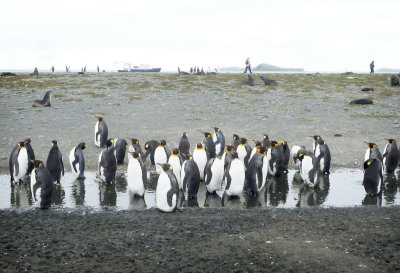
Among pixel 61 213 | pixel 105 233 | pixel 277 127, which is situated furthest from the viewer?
pixel 277 127

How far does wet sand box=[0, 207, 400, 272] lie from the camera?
4609 millimetres

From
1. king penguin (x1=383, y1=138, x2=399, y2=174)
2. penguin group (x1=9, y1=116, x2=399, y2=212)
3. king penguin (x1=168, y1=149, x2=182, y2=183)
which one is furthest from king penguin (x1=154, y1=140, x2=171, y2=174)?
king penguin (x1=383, y1=138, x2=399, y2=174)

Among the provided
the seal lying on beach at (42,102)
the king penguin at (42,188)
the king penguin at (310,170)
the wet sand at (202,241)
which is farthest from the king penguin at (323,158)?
the seal lying on beach at (42,102)

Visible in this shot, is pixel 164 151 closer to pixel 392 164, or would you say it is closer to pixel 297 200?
pixel 297 200

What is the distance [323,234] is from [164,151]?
5.10 metres

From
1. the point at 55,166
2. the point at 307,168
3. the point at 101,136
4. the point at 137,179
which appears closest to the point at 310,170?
the point at 307,168

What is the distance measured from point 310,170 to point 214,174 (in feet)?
7.07

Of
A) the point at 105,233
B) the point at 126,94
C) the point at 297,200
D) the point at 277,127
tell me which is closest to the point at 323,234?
the point at 297,200

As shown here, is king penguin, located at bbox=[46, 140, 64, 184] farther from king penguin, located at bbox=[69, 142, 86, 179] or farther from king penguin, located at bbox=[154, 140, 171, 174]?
king penguin, located at bbox=[154, 140, 171, 174]

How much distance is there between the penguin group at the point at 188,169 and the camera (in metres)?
7.04

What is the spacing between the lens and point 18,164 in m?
8.74

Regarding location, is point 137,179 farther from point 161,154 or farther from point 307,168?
point 307,168

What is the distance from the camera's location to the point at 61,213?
6.52m

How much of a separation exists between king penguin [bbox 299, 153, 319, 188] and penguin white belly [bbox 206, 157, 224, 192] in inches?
74.9
